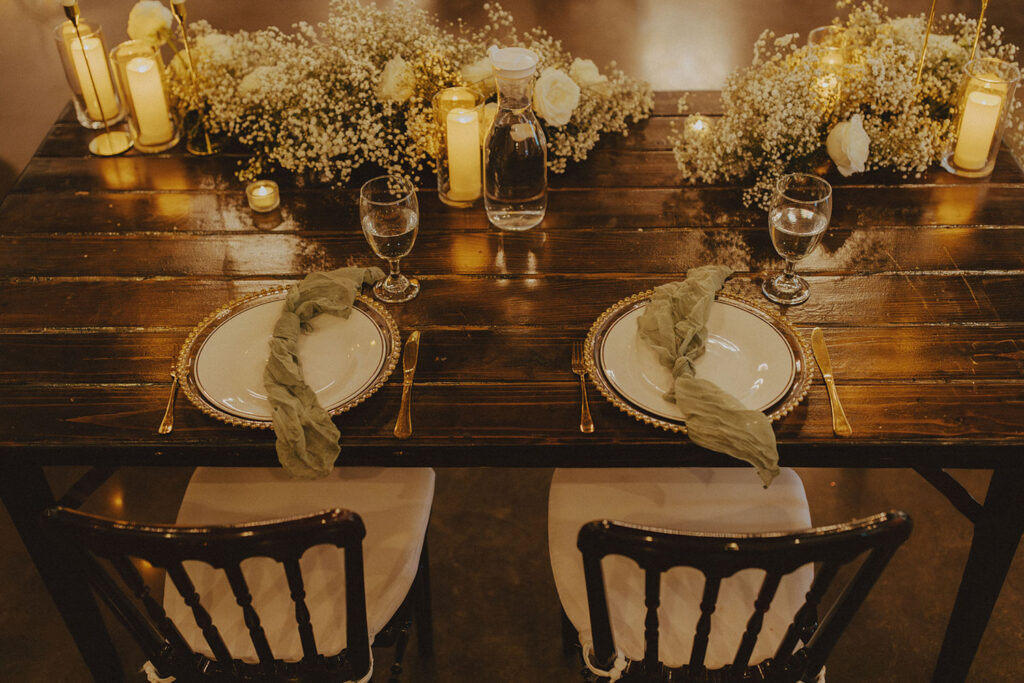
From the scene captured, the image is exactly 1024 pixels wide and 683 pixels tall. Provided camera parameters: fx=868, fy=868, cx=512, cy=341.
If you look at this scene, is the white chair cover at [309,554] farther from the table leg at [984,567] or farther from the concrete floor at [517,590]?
the table leg at [984,567]

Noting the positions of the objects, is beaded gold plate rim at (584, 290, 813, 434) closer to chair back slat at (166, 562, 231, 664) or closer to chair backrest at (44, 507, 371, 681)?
chair backrest at (44, 507, 371, 681)

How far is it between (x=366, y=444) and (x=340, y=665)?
0.35 meters

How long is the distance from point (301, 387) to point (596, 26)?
3.70 m

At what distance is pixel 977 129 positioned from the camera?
1736mm

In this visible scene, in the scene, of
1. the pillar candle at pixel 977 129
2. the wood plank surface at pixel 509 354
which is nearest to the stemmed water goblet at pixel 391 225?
the wood plank surface at pixel 509 354

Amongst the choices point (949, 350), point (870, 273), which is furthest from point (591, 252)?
point (949, 350)

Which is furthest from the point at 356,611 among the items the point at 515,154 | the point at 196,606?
the point at 515,154

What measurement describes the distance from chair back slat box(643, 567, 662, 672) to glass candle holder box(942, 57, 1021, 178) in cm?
119

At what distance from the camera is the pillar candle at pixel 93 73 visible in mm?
1959

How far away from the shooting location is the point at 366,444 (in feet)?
4.16

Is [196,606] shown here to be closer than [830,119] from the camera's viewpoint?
Yes

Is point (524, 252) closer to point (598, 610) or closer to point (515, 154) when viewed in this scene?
point (515, 154)

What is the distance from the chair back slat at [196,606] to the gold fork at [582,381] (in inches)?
22.3

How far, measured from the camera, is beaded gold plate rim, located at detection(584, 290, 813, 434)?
127 centimetres
